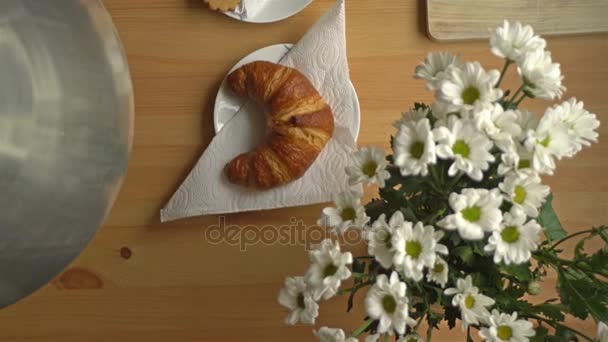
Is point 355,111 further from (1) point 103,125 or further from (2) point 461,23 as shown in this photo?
(1) point 103,125

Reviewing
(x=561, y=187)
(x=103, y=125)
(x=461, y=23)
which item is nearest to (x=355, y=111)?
(x=461, y=23)

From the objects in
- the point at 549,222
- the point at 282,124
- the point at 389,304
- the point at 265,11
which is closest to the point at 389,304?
the point at 389,304

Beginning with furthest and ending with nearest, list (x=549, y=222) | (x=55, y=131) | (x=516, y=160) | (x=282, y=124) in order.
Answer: (x=282, y=124), (x=549, y=222), (x=516, y=160), (x=55, y=131)

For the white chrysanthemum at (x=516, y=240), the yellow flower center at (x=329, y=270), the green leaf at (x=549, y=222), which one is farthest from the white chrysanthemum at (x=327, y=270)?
the green leaf at (x=549, y=222)

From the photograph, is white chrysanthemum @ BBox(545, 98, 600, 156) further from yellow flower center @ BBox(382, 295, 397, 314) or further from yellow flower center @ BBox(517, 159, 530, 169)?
yellow flower center @ BBox(382, 295, 397, 314)

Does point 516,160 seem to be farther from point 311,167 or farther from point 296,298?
point 311,167
